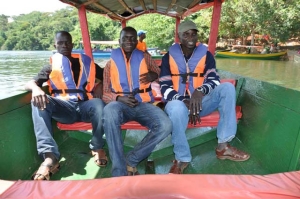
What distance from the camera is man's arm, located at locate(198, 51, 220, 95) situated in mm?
2402

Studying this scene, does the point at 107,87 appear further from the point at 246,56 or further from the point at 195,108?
the point at 246,56

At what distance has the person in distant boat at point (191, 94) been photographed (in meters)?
2.19

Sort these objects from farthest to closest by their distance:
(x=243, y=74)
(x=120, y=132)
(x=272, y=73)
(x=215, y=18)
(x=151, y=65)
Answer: (x=272, y=73) → (x=215, y=18) → (x=243, y=74) → (x=151, y=65) → (x=120, y=132)

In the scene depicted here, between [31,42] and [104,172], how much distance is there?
3073 inches

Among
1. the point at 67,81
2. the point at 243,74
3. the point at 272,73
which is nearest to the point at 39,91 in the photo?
the point at 67,81

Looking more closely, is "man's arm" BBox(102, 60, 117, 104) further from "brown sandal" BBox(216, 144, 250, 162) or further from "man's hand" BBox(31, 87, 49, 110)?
"brown sandal" BBox(216, 144, 250, 162)

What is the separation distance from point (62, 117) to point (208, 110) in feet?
4.14

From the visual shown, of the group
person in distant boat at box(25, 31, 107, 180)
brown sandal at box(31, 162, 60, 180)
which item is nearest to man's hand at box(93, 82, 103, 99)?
person in distant boat at box(25, 31, 107, 180)

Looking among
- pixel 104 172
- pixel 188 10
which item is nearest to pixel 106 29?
pixel 188 10

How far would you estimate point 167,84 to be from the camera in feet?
8.18

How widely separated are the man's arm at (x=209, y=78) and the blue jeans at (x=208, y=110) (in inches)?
2.4

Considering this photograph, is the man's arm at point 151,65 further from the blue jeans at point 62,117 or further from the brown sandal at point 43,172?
the brown sandal at point 43,172

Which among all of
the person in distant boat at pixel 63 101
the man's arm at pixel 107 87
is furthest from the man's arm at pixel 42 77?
the man's arm at pixel 107 87

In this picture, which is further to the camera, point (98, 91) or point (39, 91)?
point (98, 91)
